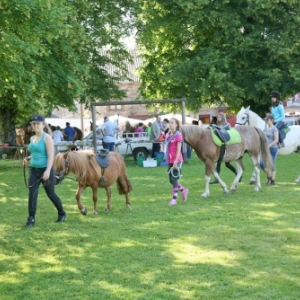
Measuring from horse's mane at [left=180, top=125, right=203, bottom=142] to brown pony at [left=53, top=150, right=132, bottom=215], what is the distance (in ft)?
6.30

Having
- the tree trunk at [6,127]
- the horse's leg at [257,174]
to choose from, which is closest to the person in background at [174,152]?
the horse's leg at [257,174]

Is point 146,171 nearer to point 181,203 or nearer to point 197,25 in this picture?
point 181,203

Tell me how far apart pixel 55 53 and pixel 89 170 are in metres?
15.4

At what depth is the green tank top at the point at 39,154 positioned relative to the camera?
1170 centimetres

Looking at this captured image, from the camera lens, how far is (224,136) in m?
15.7

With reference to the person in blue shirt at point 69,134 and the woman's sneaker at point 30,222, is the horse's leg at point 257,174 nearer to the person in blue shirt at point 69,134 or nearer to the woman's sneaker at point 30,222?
the woman's sneaker at point 30,222

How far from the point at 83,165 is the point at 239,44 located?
24.8m

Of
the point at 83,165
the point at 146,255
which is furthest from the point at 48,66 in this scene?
the point at 146,255

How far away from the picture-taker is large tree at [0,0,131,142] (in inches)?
778

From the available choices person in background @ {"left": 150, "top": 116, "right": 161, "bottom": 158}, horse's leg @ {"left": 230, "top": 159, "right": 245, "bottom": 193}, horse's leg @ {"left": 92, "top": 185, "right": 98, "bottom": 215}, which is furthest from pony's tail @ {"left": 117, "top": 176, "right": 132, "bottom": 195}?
person in background @ {"left": 150, "top": 116, "right": 161, "bottom": 158}

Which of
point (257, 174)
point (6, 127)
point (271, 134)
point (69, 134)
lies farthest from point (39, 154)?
point (6, 127)

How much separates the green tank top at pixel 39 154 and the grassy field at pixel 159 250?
1070mm

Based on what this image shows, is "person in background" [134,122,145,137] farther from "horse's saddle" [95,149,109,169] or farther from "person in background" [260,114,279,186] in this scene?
"horse's saddle" [95,149,109,169]

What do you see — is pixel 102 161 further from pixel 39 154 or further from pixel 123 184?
pixel 39 154
